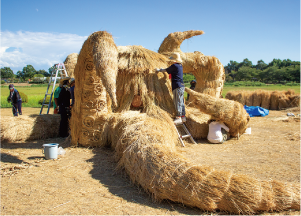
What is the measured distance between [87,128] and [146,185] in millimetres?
2657

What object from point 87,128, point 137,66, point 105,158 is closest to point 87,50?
point 137,66

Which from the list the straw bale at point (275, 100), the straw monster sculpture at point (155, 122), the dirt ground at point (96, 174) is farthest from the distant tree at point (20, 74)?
the straw monster sculpture at point (155, 122)

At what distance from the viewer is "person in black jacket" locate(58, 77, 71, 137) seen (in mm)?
6402

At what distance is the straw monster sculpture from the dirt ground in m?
0.23

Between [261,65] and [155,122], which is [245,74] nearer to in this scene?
[261,65]

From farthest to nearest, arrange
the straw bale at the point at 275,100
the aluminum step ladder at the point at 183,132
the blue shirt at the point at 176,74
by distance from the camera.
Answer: the straw bale at the point at 275,100 → the aluminum step ladder at the point at 183,132 → the blue shirt at the point at 176,74

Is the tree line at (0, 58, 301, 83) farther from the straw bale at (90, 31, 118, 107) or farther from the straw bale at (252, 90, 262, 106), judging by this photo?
the straw bale at (90, 31, 118, 107)

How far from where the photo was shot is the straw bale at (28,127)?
588cm

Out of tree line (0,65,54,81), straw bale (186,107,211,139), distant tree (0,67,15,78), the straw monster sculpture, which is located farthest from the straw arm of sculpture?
distant tree (0,67,15,78)

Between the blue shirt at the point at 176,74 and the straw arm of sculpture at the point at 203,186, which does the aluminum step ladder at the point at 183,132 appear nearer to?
the blue shirt at the point at 176,74

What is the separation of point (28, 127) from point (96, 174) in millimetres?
3471

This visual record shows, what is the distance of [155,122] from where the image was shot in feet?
15.2

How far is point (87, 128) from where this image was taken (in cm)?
520

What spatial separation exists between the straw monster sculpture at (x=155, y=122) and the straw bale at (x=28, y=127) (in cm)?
153
